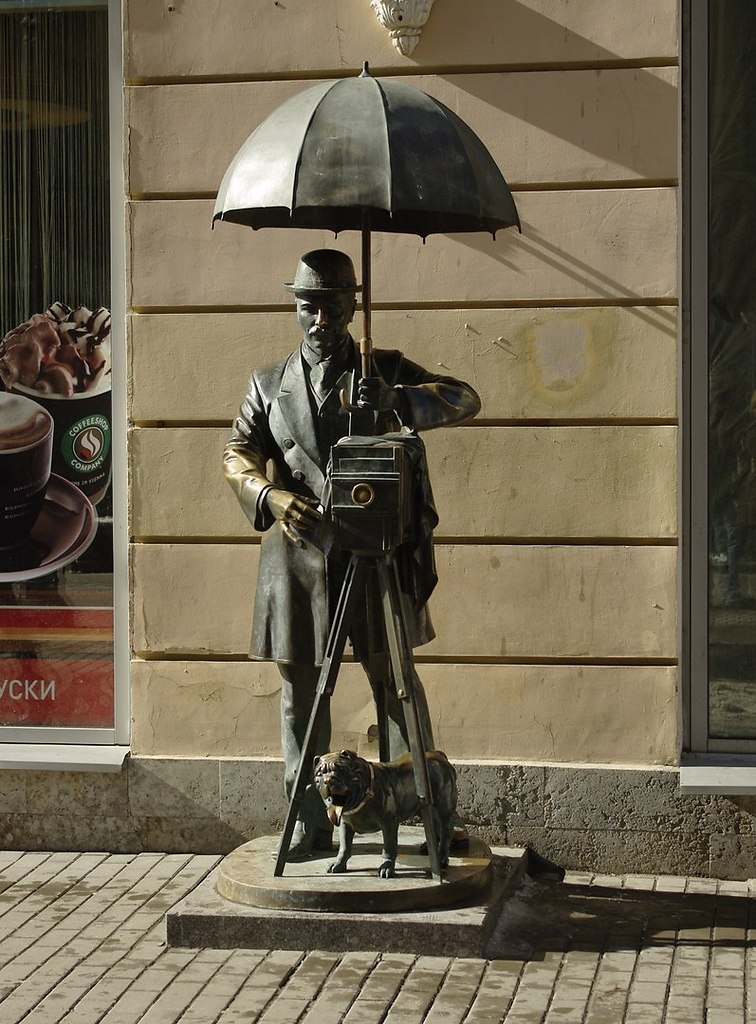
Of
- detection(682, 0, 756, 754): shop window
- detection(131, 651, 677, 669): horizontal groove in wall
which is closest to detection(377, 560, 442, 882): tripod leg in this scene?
detection(131, 651, 677, 669): horizontal groove in wall

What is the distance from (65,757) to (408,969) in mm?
→ 2299

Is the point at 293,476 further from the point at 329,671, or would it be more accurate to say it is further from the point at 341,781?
the point at 341,781

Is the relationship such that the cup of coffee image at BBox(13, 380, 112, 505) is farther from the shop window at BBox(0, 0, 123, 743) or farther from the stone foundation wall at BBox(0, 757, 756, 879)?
the stone foundation wall at BBox(0, 757, 756, 879)

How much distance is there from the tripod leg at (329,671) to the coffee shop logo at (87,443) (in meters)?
1.99

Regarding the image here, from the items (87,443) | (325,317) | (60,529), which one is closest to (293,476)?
(325,317)

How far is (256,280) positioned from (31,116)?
1370mm

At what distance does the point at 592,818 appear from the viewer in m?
6.87

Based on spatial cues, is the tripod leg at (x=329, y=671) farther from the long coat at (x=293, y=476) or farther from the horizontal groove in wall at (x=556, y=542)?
the horizontal groove in wall at (x=556, y=542)

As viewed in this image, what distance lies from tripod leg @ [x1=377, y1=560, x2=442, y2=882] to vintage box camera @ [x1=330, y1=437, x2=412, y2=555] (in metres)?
0.14

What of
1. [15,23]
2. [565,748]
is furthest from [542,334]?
[15,23]

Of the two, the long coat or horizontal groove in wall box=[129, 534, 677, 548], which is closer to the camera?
the long coat

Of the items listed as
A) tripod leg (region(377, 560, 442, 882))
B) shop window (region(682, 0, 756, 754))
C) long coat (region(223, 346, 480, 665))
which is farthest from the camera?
shop window (region(682, 0, 756, 754))

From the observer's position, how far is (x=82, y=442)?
7.47 metres

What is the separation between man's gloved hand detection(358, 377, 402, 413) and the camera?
5.75m
